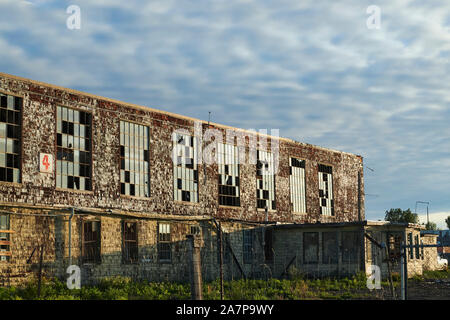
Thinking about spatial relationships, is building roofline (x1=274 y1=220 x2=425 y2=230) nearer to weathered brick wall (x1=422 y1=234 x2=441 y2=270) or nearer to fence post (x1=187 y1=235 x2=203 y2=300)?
weathered brick wall (x1=422 y1=234 x2=441 y2=270)

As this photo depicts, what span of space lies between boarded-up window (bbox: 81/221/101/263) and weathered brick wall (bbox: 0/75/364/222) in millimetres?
1632

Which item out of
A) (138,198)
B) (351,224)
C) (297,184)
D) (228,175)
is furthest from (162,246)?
(297,184)

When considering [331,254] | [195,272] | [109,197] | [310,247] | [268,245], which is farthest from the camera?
[268,245]

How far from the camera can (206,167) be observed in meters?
37.6

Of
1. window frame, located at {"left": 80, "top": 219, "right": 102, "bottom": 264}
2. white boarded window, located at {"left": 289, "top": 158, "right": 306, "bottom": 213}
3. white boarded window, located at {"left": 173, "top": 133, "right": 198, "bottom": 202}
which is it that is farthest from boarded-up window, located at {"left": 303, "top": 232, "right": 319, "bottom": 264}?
window frame, located at {"left": 80, "top": 219, "right": 102, "bottom": 264}

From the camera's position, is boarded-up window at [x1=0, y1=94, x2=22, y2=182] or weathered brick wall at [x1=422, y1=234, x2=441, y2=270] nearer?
boarded-up window at [x1=0, y1=94, x2=22, y2=182]

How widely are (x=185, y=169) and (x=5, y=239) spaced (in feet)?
41.9

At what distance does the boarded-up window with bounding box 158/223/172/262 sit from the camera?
32.3m

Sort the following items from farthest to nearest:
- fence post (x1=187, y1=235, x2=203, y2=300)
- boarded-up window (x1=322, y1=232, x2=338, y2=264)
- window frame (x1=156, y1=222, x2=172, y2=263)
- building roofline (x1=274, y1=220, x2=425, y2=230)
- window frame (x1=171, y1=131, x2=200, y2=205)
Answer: window frame (x1=171, y1=131, x2=200, y2=205) → boarded-up window (x1=322, y1=232, x2=338, y2=264) → building roofline (x1=274, y1=220, x2=425, y2=230) → window frame (x1=156, y1=222, x2=172, y2=263) → fence post (x1=187, y1=235, x2=203, y2=300)

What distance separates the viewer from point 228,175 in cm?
3919

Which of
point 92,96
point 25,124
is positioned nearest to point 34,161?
point 25,124

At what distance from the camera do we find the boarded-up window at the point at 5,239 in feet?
84.0

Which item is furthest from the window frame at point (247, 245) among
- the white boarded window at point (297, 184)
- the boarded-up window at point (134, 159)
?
the white boarded window at point (297, 184)

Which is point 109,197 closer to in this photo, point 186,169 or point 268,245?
point 186,169
